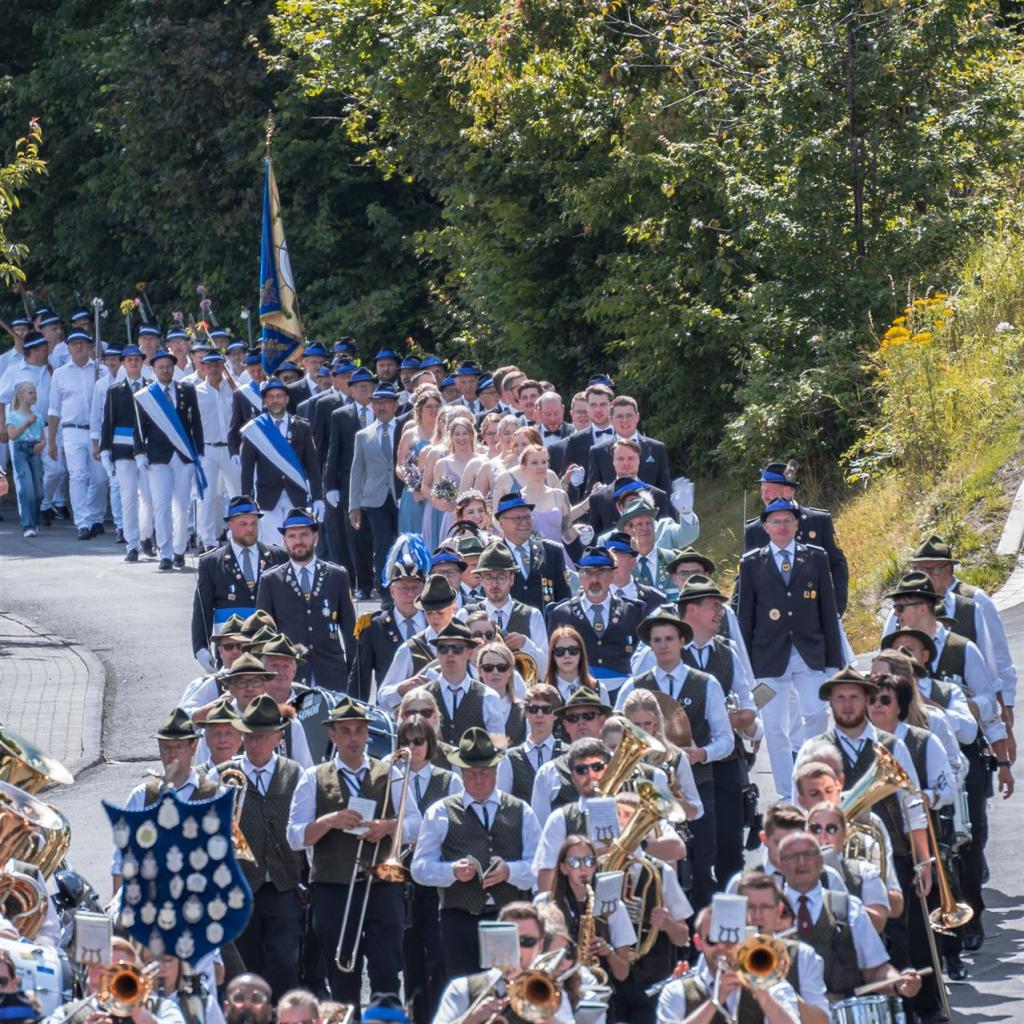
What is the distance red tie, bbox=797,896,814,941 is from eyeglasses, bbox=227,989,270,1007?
2.15 metres

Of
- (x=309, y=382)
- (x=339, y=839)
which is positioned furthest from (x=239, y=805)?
(x=309, y=382)

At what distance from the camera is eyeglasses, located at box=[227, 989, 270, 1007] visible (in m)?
8.88

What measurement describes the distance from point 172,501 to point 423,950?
12186 millimetres

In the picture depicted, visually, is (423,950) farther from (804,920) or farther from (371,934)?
(804,920)

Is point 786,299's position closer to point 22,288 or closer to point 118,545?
point 118,545

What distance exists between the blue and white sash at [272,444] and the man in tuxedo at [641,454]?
11.1 feet

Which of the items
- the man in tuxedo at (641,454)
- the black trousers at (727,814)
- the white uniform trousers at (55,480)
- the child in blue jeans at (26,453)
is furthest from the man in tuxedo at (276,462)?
the black trousers at (727,814)

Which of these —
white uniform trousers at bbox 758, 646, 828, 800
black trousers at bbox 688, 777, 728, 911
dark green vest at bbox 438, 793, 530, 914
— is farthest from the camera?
white uniform trousers at bbox 758, 646, 828, 800

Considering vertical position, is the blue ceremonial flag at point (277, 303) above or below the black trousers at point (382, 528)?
above

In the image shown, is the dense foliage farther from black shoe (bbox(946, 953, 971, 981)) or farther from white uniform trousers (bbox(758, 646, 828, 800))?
black shoe (bbox(946, 953, 971, 981))

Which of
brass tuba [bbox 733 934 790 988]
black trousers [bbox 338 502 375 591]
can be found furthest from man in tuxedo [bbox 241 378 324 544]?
brass tuba [bbox 733 934 790 988]

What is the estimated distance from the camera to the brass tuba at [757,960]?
830 cm

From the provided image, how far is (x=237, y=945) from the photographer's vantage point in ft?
35.9

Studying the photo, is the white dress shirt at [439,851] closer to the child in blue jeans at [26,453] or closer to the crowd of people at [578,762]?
the crowd of people at [578,762]
